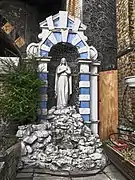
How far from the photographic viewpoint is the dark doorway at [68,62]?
7023 millimetres

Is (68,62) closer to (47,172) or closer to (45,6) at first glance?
(47,172)

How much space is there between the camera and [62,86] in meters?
6.72

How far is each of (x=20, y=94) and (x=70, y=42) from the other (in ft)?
6.71

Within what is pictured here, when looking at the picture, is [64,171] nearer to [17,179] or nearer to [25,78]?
[17,179]

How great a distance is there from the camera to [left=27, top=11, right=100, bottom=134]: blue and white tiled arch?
22.1 feet

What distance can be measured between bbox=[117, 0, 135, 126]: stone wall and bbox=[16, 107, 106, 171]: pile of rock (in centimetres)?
101

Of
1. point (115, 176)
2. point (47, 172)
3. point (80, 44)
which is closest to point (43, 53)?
point (80, 44)

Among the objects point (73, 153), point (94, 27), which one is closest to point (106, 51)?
point (94, 27)

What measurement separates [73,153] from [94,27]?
4849 millimetres

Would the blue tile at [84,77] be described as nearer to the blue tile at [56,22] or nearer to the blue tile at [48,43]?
the blue tile at [48,43]

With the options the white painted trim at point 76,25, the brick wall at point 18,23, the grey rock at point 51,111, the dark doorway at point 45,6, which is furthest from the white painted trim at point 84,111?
the dark doorway at point 45,6

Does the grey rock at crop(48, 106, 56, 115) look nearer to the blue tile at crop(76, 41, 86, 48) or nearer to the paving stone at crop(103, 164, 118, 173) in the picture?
the blue tile at crop(76, 41, 86, 48)

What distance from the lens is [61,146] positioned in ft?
18.7

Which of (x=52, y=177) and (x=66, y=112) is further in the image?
(x=66, y=112)
